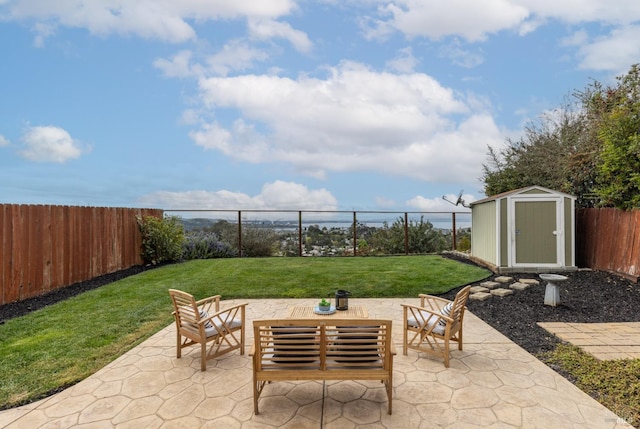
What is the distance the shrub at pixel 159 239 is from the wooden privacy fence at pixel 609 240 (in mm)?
11335

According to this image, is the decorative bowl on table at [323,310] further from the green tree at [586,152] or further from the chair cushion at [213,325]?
the green tree at [586,152]

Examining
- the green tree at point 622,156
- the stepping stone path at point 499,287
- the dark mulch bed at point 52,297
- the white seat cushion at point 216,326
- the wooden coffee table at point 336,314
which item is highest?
the green tree at point 622,156

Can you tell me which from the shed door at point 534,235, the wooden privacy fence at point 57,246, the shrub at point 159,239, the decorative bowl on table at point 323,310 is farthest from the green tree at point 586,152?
the wooden privacy fence at point 57,246

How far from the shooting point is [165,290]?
6.71m

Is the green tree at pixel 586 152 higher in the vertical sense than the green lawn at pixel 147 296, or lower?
higher

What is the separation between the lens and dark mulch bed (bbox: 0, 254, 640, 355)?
4.44 metres

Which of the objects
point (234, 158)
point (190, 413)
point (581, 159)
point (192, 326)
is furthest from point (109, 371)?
point (581, 159)

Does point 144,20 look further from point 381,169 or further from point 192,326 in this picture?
point 381,169

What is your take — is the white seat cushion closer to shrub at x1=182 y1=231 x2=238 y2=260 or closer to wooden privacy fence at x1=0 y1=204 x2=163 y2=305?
wooden privacy fence at x1=0 y1=204 x2=163 y2=305

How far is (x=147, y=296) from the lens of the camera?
6.25 metres

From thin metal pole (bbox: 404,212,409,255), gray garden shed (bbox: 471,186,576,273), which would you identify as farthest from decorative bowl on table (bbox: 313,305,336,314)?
thin metal pole (bbox: 404,212,409,255)

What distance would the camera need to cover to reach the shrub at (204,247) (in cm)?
1120

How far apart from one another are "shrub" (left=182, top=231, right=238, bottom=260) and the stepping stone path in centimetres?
811

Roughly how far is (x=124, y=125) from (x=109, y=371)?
19.8 feet
